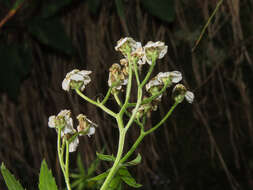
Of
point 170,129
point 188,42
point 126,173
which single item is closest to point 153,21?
point 188,42

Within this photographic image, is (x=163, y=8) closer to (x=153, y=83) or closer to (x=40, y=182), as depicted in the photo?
(x=153, y=83)

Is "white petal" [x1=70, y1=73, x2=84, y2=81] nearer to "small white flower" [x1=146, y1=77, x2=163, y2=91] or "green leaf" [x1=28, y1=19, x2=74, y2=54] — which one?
"small white flower" [x1=146, y1=77, x2=163, y2=91]

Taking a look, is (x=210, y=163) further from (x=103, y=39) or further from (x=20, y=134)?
(x=20, y=134)

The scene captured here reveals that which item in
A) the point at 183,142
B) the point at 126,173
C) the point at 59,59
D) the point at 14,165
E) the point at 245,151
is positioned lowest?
the point at 245,151


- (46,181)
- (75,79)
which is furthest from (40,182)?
(75,79)

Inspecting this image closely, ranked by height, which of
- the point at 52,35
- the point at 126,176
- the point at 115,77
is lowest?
the point at 126,176

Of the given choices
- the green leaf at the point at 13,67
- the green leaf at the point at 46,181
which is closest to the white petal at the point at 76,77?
the green leaf at the point at 46,181

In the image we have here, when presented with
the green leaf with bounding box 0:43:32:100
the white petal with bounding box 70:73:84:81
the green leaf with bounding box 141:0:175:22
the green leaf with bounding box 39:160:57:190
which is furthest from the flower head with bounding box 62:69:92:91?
the green leaf with bounding box 0:43:32:100
